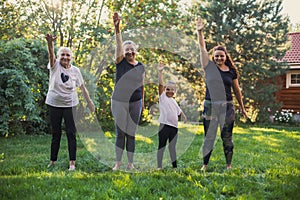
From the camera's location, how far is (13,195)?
2336mm

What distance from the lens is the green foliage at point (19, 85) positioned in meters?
5.66

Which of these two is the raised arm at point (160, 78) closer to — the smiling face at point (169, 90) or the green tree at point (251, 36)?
the smiling face at point (169, 90)

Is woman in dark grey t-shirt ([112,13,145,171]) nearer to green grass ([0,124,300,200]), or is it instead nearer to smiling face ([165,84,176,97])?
smiling face ([165,84,176,97])

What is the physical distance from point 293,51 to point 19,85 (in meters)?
8.68

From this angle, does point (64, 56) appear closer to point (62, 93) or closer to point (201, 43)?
point (62, 93)

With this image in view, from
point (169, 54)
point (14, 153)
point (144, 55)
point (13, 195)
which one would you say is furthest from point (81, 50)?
point (13, 195)

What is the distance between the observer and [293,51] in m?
10.8

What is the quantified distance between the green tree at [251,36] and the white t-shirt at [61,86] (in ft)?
24.0

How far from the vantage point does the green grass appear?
8.00 feet

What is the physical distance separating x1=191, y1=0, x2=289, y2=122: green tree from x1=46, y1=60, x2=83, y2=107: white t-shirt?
24.0ft

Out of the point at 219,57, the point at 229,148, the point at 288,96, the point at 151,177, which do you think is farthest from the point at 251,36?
the point at 151,177

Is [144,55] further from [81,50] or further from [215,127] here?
[215,127]

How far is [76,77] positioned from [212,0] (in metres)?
8.27

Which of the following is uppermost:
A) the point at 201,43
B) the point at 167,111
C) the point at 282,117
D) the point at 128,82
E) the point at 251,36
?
the point at 251,36
